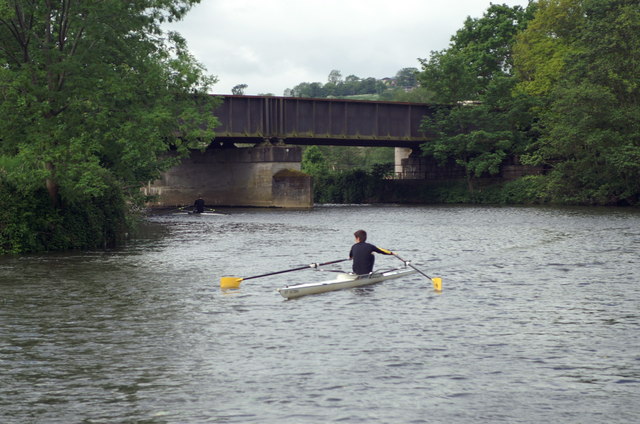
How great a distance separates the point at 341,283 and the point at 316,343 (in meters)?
7.45

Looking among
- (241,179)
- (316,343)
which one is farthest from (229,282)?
(241,179)

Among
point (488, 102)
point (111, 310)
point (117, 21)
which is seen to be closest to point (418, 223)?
point (117, 21)

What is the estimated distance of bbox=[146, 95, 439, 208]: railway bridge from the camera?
282 feet

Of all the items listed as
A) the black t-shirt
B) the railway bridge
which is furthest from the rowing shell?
the railway bridge

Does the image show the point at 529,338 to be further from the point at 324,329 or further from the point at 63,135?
the point at 63,135

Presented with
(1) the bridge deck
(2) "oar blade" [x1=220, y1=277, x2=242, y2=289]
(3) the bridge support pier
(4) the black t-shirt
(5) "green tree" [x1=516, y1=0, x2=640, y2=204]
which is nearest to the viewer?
(2) "oar blade" [x1=220, y1=277, x2=242, y2=289]

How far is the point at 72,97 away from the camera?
31281 mm

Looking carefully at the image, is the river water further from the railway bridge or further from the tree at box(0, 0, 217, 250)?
the railway bridge

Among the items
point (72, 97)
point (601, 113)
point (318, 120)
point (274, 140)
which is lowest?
point (72, 97)

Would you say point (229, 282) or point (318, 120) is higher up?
point (318, 120)

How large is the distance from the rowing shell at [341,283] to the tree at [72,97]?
11463 millimetres

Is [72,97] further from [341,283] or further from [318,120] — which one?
[318,120]

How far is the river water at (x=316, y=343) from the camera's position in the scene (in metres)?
10.8

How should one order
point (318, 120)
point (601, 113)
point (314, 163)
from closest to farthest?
1. point (601, 113)
2. point (318, 120)
3. point (314, 163)
